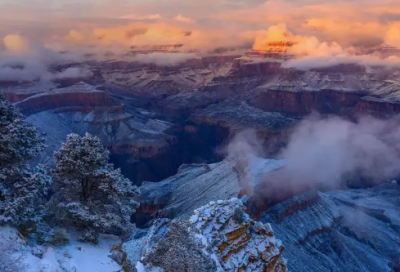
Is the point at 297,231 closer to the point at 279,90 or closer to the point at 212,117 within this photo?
the point at 212,117

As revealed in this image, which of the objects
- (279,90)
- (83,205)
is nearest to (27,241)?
(83,205)

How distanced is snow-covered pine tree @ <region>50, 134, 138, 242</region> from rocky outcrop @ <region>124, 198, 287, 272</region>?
459 centimetres

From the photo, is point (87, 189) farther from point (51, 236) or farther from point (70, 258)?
point (70, 258)

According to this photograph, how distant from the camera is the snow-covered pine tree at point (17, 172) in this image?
20984mm

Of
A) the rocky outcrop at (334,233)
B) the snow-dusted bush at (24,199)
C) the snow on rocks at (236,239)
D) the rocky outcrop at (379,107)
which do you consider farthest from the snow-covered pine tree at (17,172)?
the rocky outcrop at (379,107)

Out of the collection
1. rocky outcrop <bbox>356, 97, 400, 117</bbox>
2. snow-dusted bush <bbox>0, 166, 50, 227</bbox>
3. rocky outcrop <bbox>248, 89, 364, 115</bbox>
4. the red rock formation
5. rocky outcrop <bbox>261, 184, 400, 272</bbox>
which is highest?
snow-dusted bush <bbox>0, 166, 50, 227</bbox>

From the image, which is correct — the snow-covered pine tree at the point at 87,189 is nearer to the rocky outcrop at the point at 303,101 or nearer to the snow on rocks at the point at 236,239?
the snow on rocks at the point at 236,239

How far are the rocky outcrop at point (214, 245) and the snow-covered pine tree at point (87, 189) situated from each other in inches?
181

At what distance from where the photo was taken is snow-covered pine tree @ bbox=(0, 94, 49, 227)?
20984mm

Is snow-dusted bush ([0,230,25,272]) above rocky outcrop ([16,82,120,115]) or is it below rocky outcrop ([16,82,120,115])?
above

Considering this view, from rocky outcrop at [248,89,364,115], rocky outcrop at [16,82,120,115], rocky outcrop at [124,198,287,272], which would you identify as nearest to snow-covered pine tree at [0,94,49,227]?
rocky outcrop at [124,198,287,272]

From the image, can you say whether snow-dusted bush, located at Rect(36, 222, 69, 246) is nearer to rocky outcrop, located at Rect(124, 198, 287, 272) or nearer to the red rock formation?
rocky outcrop, located at Rect(124, 198, 287, 272)

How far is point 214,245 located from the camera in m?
19.3

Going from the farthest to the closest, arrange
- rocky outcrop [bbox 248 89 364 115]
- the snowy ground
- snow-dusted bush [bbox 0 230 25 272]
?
rocky outcrop [bbox 248 89 364 115] < the snowy ground < snow-dusted bush [bbox 0 230 25 272]
